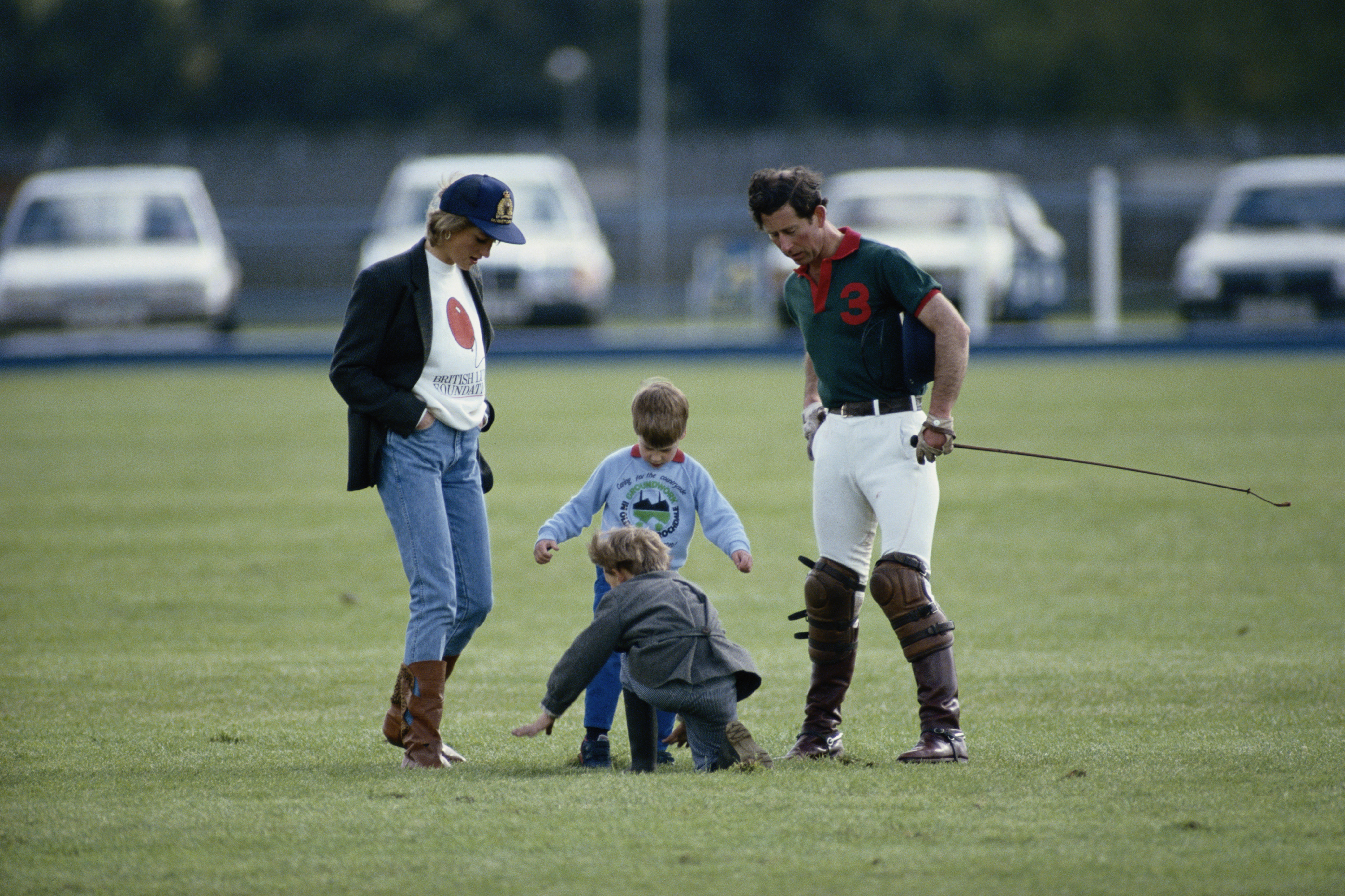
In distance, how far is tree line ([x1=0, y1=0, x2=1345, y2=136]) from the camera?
159 ft

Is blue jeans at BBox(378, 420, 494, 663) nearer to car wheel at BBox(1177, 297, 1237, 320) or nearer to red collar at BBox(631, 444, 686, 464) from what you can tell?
red collar at BBox(631, 444, 686, 464)

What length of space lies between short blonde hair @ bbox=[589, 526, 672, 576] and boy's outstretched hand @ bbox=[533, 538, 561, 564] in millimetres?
212

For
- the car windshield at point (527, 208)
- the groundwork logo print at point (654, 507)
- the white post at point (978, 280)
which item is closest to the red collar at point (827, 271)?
the groundwork logo print at point (654, 507)

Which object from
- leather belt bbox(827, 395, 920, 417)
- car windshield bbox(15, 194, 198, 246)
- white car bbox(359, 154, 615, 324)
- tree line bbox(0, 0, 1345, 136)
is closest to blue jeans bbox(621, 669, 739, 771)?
leather belt bbox(827, 395, 920, 417)

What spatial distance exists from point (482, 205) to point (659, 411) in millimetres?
865

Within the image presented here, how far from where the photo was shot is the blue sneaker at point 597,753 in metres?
5.16

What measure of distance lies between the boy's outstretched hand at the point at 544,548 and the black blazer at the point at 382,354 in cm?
57

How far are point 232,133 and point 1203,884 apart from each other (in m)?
49.3

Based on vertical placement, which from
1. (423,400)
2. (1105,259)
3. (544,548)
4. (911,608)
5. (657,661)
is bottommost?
(657,661)

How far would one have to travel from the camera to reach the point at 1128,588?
8.02m

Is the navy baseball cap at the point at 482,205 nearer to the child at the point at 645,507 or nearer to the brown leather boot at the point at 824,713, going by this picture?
the child at the point at 645,507

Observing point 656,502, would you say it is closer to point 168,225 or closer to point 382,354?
point 382,354

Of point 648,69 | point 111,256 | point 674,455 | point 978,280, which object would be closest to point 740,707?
point 674,455

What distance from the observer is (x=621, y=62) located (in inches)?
2034
